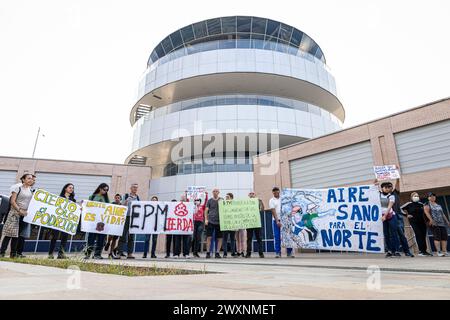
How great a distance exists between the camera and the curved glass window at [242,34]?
26.1 m

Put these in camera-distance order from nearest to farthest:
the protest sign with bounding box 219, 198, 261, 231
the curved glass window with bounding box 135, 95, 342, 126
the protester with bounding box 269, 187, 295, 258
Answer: the protester with bounding box 269, 187, 295, 258 < the protest sign with bounding box 219, 198, 261, 231 < the curved glass window with bounding box 135, 95, 342, 126

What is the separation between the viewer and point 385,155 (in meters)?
13.6

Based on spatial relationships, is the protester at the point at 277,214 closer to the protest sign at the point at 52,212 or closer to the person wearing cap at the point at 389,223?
the person wearing cap at the point at 389,223

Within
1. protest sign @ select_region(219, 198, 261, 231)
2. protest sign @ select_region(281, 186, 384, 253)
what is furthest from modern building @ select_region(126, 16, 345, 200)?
protest sign @ select_region(281, 186, 384, 253)

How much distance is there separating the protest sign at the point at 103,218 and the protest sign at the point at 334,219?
4721 mm

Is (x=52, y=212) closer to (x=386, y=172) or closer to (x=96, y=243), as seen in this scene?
(x=96, y=243)

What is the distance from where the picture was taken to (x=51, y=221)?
7.44 metres

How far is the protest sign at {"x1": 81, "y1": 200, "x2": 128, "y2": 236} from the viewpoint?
25.6ft

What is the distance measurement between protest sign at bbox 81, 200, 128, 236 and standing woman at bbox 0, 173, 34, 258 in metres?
1.44

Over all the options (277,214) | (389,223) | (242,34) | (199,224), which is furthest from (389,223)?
(242,34)

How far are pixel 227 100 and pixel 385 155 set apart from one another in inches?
536

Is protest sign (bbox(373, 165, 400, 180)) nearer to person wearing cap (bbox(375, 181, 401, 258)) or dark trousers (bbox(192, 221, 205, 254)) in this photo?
person wearing cap (bbox(375, 181, 401, 258))
